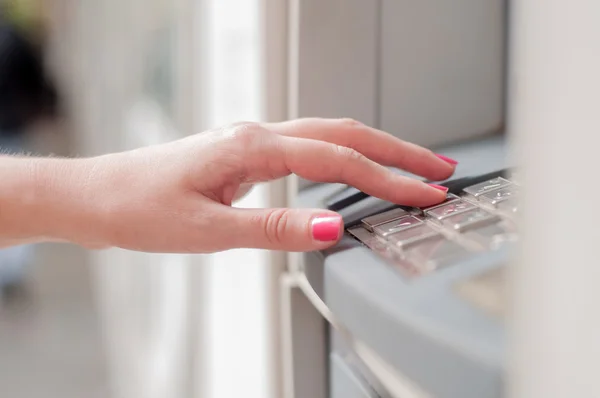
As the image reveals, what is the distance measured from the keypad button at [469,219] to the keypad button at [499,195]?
0.6 inches

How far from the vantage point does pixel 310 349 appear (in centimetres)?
61

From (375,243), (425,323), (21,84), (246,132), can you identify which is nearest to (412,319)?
(425,323)

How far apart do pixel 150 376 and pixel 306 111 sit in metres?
0.84

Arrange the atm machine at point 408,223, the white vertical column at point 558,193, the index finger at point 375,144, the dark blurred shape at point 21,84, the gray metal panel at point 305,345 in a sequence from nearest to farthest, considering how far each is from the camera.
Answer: the white vertical column at point 558,193 → the atm machine at point 408,223 → the index finger at point 375,144 → the gray metal panel at point 305,345 → the dark blurred shape at point 21,84

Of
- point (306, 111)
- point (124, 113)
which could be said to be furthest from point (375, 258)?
point (124, 113)

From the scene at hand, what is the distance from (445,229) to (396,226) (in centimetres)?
4

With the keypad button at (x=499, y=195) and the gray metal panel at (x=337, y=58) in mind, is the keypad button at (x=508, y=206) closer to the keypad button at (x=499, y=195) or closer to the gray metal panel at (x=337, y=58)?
the keypad button at (x=499, y=195)

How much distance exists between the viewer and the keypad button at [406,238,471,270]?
0.33 meters

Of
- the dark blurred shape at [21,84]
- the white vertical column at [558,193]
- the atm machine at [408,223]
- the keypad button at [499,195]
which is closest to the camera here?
the white vertical column at [558,193]

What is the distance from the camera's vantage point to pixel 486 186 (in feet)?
1.48

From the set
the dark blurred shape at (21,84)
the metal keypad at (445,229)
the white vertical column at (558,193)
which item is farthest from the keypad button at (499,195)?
the dark blurred shape at (21,84)

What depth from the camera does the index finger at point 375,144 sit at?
1.65ft

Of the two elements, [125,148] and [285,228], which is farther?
[125,148]

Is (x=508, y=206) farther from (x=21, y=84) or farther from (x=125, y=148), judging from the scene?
(x=21, y=84)
